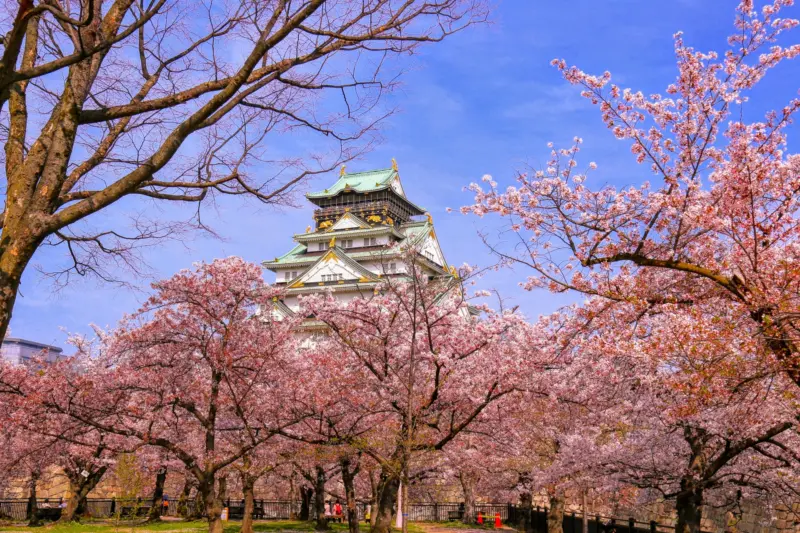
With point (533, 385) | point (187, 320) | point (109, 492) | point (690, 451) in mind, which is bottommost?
point (109, 492)

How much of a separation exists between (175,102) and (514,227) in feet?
17.5

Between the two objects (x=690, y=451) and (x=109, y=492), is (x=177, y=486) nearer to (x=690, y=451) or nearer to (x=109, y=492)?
(x=109, y=492)

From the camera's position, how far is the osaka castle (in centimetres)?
4881

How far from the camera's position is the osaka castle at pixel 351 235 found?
4881cm

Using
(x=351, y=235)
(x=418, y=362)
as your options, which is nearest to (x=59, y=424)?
(x=418, y=362)

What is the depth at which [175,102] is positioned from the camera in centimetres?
627

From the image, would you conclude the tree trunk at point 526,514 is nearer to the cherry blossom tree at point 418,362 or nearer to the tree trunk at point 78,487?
the cherry blossom tree at point 418,362

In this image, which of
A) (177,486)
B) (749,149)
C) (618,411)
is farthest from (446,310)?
(177,486)

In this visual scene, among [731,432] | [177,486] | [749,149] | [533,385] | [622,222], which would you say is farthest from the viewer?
[177,486]

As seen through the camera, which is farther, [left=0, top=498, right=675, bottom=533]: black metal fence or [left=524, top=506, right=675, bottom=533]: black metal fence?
[left=0, top=498, right=675, bottom=533]: black metal fence

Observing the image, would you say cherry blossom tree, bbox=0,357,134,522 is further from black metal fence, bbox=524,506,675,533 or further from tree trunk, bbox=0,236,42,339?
black metal fence, bbox=524,506,675,533

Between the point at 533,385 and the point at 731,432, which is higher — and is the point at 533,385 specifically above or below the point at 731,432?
above

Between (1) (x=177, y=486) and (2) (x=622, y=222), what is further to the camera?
(1) (x=177, y=486)

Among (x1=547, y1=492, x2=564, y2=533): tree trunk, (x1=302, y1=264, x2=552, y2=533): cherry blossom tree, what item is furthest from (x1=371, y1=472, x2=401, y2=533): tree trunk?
(x1=547, y1=492, x2=564, y2=533): tree trunk
